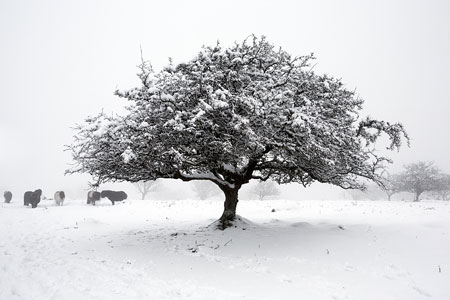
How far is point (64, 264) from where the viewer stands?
9328 mm

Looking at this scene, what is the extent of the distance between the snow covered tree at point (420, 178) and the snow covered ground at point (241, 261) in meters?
37.1

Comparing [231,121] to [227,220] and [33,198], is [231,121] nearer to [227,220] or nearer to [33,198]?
[227,220]

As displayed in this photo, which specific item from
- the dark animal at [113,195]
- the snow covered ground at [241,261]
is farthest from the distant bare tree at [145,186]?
the snow covered ground at [241,261]

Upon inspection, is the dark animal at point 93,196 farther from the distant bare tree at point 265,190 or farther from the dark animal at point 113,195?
the distant bare tree at point 265,190

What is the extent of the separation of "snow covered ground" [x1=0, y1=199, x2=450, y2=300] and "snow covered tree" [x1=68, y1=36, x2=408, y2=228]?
2.93 m

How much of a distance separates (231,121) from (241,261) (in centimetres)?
475

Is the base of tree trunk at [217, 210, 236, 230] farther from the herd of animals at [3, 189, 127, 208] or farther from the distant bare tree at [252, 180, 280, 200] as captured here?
the distant bare tree at [252, 180, 280, 200]

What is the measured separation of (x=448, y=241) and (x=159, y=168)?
439 inches

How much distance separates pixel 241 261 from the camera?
9.33 m

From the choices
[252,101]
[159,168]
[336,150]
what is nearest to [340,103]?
[336,150]

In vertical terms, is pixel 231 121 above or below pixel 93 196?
above

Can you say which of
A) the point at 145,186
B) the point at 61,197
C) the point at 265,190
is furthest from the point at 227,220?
the point at 145,186

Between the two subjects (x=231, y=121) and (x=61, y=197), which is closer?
(x=231, y=121)

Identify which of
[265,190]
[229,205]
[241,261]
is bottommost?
[241,261]
